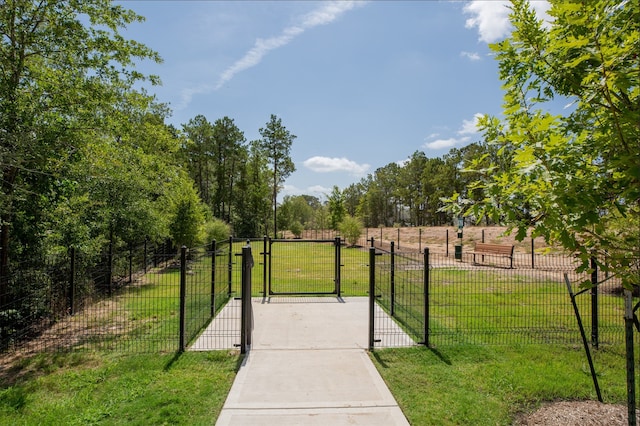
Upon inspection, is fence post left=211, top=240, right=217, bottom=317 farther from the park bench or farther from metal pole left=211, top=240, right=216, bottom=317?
the park bench

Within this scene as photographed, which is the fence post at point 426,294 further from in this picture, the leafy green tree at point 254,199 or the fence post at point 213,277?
the leafy green tree at point 254,199

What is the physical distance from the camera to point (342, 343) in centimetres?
555

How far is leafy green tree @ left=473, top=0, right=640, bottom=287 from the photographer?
1732 mm

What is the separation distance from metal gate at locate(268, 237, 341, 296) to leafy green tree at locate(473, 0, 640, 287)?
6372mm

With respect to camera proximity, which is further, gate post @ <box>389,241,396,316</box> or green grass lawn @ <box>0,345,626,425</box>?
gate post @ <box>389,241,396,316</box>

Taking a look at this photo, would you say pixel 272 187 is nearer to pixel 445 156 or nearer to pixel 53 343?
pixel 445 156

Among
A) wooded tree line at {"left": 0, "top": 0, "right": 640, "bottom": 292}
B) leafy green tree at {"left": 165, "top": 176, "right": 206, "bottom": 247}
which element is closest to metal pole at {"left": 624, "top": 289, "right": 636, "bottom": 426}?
wooded tree line at {"left": 0, "top": 0, "right": 640, "bottom": 292}

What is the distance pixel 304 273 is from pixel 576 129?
11.3m

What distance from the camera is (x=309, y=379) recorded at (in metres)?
4.30

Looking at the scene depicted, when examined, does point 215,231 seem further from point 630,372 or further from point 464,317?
point 630,372

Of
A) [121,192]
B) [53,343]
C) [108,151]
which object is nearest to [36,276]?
[53,343]

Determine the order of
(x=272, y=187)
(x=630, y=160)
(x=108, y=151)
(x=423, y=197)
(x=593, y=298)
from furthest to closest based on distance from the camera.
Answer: (x=423, y=197) → (x=272, y=187) → (x=108, y=151) → (x=593, y=298) → (x=630, y=160)

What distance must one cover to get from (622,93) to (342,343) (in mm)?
4665

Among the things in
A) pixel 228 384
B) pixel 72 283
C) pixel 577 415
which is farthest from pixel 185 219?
pixel 577 415
